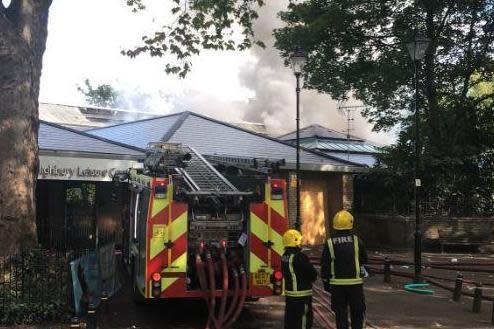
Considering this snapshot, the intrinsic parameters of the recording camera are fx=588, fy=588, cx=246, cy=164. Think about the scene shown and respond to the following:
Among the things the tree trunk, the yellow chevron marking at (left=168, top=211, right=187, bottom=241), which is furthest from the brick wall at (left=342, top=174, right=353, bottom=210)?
the yellow chevron marking at (left=168, top=211, right=187, bottom=241)

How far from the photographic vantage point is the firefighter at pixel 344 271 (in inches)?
255

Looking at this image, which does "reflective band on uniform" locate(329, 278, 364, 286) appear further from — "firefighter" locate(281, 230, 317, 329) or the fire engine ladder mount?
the fire engine ladder mount

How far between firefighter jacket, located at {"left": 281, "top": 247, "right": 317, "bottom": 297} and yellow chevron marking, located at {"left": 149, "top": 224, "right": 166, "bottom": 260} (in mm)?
1783

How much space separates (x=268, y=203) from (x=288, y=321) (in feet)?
6.17

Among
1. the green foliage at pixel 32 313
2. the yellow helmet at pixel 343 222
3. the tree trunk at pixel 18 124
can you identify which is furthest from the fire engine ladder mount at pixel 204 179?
the tree trunk at pixel 18 124

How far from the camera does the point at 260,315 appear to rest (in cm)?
870

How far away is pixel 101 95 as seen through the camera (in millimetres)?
77688

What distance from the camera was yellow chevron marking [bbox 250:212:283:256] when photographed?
784 cm

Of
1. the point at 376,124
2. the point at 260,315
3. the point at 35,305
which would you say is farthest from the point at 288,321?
the point at 376,124

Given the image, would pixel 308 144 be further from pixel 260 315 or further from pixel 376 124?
pixel 260 315

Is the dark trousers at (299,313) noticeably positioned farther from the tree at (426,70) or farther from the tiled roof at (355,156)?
the tiled roof at (355,156)

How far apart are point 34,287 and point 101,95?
237ft

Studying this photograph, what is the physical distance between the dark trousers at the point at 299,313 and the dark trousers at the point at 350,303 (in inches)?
12.3

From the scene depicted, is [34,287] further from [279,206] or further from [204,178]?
[279,206]
